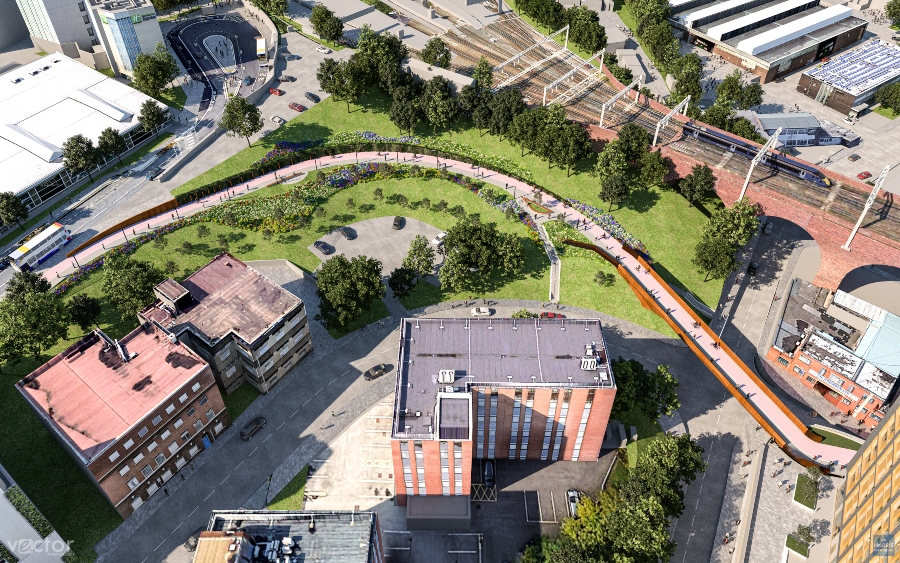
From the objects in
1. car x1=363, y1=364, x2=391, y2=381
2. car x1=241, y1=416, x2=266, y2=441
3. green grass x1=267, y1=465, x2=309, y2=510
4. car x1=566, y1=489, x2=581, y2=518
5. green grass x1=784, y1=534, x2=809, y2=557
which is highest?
car x1=363, y1=364, x2=391, y2=381

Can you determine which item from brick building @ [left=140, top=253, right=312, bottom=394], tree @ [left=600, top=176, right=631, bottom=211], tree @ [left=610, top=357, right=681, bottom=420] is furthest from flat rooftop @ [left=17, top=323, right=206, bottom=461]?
tree @ [left=600, top=176, right=631, bottom=211]

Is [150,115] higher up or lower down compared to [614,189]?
higher up

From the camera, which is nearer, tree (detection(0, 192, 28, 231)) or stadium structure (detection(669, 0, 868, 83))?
tree (detection(0, 192, 28, 231))

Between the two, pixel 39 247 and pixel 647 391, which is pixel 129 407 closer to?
pixel 39 247

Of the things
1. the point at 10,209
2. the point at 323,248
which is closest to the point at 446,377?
the point at 323,248

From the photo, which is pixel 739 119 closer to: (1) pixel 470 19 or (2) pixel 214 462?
(1) pixel 470 19

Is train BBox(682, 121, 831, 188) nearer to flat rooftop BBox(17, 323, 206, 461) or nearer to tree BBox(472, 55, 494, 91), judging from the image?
tree BBox(472, 55, 494, 91)

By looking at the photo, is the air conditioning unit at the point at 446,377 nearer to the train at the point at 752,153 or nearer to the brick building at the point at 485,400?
the brick building at the point at 485,400
